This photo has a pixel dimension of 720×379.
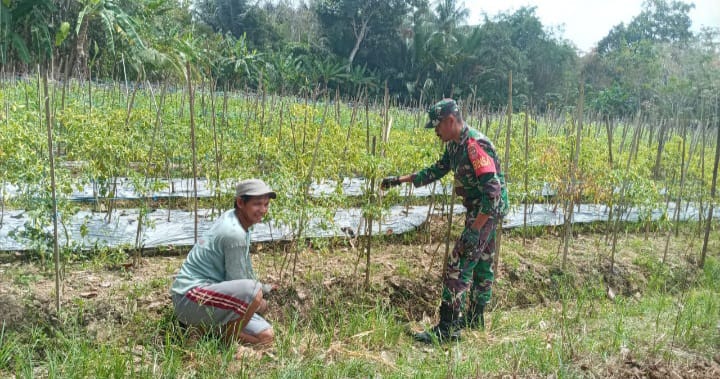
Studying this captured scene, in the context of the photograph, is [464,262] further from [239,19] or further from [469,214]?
[239,19]

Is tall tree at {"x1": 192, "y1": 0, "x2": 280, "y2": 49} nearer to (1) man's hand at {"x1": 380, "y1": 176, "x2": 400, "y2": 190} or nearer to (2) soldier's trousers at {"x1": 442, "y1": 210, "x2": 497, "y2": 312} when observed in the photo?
(1) man's hand at {"x1": 380, "y1": 176, "x2": 400, "y2": 190}

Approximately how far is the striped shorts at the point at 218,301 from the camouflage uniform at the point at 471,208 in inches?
53.9

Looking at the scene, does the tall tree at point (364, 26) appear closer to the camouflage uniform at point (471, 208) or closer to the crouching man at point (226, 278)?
the camouflage uniform at point (471, 208)

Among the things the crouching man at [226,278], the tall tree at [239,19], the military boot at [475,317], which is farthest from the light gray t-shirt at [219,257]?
the tall tree at [239,19]

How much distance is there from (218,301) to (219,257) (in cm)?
27

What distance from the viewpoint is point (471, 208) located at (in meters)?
3.78

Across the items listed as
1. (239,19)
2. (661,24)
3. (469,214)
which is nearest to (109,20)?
(469,214)

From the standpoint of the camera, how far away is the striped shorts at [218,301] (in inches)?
126

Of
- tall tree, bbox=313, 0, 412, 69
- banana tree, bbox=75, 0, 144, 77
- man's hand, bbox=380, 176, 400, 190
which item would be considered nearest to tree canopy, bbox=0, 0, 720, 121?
tall tree, bbox=313, 0, 412, 69

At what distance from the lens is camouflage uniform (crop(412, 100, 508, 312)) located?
353 centimetres

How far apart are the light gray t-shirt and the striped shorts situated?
0.06m

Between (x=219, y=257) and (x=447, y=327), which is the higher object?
(x=219, y=257)

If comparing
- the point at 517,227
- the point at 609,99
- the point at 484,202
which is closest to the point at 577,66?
the point at 609,99

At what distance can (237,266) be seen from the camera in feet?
10.7
